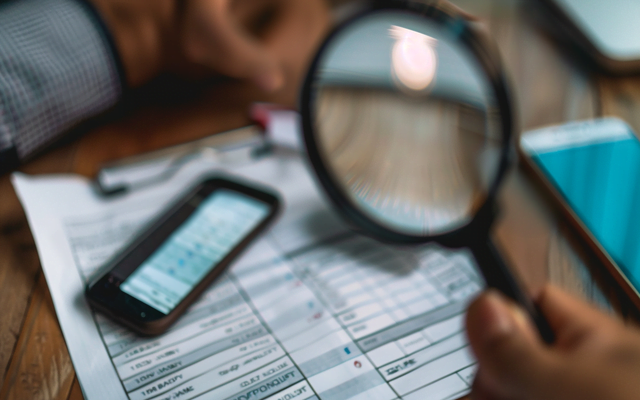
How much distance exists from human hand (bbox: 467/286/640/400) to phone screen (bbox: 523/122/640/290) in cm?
12

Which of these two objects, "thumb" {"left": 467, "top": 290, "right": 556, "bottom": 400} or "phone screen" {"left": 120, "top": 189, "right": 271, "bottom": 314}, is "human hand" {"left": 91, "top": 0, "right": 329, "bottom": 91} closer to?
"phone screen" {"left": 120, "top": 189, "right": 271, "bottom": 314}

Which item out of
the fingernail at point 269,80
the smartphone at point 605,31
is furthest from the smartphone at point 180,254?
the smartphone at point 605,31

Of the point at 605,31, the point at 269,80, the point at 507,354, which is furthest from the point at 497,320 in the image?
the point at 605,31

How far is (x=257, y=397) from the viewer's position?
297mm

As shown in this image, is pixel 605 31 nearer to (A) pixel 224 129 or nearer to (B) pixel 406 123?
(B) pixel 406 123

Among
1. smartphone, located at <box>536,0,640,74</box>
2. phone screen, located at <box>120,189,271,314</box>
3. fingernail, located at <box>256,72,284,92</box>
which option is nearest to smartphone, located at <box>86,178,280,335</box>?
phone screen, located at <box>120,189,271,314</box>

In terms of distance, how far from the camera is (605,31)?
64 centimetres

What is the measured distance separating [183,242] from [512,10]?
28.4 inches

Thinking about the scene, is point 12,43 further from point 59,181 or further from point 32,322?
point 32,322

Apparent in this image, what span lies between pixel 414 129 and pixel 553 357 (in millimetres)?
334

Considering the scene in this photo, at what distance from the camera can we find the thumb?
236mm

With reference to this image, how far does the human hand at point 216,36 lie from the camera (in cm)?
55

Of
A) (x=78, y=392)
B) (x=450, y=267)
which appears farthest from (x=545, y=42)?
(x=78, y=392)

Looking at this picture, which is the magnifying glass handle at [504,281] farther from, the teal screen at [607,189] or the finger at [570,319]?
the teal screen at [607,189]
